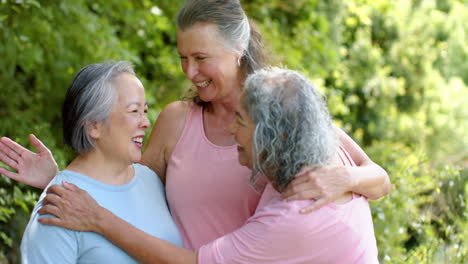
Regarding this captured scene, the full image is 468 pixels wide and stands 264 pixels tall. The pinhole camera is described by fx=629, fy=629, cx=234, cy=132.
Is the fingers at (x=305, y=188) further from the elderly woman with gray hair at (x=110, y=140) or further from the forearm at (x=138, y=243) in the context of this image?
the elderly woman with gray hair at (x=110, y=140)

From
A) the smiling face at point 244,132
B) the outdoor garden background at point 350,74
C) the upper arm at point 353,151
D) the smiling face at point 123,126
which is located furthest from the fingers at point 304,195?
the outdoor garden background at point 350,74

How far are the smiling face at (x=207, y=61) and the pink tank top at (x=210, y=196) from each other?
0.23 metres

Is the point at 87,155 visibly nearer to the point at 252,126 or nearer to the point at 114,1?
the point at 252,126

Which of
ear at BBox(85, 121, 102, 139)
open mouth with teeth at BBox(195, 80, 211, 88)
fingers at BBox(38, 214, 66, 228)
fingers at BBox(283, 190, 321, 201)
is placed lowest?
fingers at BBox(38, 214, 66, 228)

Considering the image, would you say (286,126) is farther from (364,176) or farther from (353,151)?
(353,151)

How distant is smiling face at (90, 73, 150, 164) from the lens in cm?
222

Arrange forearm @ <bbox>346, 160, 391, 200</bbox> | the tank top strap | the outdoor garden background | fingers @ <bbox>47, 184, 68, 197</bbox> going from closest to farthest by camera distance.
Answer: fingers @ <bbox>47, 184, 68, 197</bbox> < forearm @ <bbox>346, 160, 391, 200</bbox> < the tank top strap < the outdoor garden background

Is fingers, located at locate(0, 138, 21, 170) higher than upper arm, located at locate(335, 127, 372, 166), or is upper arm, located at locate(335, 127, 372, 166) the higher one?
upper arm, located at locate(335, 127, 372, 166)

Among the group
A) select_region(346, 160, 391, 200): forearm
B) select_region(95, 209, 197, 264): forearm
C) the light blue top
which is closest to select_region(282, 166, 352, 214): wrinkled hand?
select_region(346, 160, 391, 200): forearm

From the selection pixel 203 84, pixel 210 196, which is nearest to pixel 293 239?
pixel 210 196

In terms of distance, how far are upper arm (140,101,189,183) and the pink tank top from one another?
130 mm

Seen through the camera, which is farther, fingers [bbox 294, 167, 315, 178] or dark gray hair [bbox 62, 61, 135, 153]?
dark gray hair [bbox 62, 61, 135, 153]

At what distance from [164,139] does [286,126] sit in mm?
783

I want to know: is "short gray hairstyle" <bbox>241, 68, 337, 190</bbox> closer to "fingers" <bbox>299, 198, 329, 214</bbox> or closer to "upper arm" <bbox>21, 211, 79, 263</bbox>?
"fingers" <bbox>299, 198, 329, 214</bbox>
